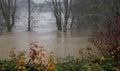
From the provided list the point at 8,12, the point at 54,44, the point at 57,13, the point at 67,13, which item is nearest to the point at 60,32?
the point at 67,13

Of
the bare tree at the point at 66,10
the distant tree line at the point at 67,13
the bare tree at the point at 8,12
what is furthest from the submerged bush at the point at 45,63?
the bare tree at the point at 8,12

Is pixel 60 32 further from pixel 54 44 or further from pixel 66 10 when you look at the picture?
pixel 54 44

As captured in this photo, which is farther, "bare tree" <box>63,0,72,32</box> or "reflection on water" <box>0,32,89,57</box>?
"bare tree" <box>63,0,72,32</box>

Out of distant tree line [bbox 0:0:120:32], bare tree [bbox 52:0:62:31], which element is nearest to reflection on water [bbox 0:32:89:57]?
distant tree line [bbox 0:0:120:32]

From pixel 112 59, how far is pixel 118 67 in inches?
16.2

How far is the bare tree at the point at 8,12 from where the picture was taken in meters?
19.8

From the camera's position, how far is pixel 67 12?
64.2 feet

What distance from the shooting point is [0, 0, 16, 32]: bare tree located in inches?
781

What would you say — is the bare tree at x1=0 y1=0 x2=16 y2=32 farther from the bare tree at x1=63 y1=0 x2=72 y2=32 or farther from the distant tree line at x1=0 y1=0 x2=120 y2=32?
the bare tree at x1=63 y1=0 x2=72 y2=32

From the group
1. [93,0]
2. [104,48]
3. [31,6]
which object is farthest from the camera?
[31,6]

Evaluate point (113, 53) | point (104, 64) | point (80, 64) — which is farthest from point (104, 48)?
point (80, 64)

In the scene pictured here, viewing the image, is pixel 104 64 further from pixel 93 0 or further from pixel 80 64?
pixel 93 0

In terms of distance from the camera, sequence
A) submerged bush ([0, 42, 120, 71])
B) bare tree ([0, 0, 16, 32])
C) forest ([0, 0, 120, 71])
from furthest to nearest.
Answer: bare tree ([0, 0, 16, 32]), forest ([0, 0, 120, 71]), submerged bush ([0, 42, 120, 71])

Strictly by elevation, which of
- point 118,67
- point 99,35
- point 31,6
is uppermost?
point 31,6
